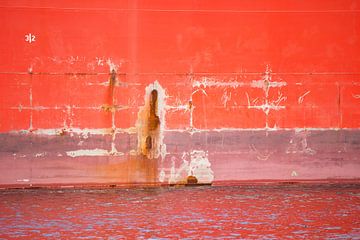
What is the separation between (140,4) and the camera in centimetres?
845

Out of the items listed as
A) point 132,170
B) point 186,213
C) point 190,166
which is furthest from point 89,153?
point 186,213

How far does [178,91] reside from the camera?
8562 mm

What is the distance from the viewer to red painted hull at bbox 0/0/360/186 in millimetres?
8352

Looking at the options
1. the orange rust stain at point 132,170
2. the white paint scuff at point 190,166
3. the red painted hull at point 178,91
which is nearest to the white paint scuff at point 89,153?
the red painted hull at point 178,91

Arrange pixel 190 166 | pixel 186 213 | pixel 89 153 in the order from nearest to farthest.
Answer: pixel 186 213 < pixel 89 153 < pixel 190 166

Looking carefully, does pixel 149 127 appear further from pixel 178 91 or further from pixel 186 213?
pixel 186 213

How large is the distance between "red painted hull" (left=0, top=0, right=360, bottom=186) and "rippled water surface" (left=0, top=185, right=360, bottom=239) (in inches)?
13.0

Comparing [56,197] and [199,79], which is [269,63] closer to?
[199,79]

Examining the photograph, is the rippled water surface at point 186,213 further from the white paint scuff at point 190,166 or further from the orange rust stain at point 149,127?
the orange rust stain at point 149,127

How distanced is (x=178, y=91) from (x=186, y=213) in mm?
2276

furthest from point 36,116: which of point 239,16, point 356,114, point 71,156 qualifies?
point 356,114

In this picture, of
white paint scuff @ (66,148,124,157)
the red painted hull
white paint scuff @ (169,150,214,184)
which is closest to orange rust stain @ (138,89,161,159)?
the red painted hull

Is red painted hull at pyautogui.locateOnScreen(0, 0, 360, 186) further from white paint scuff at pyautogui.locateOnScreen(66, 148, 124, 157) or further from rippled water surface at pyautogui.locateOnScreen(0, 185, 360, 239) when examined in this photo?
rippled water surface at pyautogui.locateOnScreen(0, 185, 360, 239)

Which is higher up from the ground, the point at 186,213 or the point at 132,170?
the point at 132,170
